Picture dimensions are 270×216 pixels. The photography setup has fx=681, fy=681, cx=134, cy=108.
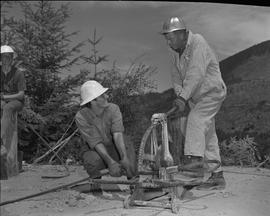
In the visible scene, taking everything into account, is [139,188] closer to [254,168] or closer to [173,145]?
[173,145]

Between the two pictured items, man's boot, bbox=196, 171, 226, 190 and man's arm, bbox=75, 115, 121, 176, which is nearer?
man's arm, bbox=75, 115, 121, 176

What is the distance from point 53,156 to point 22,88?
0.28 meters

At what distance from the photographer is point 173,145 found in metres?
2.60

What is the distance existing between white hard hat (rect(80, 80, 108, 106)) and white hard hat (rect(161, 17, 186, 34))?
1.03 ft

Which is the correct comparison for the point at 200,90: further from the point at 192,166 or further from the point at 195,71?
the point at 192,166

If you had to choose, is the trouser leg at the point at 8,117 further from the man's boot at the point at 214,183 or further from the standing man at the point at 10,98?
the man's boot at the point at 214,183

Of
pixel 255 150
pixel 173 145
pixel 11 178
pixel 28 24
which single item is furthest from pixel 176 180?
pixel 28 24

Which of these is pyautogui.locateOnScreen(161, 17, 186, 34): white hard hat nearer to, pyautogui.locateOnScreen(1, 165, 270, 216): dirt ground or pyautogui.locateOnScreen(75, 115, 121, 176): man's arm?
pyautogui.locateOnScreen(75, 115, 121, 176): man's arm

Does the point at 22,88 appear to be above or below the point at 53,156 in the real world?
above

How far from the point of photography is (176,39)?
2539mm

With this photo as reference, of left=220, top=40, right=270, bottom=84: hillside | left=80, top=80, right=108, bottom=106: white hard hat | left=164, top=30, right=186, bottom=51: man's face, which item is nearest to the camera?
left=80, top=80, right=108, bottom=106: white hard hat

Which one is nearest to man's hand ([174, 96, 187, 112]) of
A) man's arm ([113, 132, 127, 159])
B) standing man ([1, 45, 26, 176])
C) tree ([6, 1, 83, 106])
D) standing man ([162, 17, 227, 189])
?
standing man ([162, 17, 227, 189])

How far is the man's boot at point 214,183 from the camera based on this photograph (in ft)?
8.77

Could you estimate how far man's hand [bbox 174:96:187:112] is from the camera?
256cm
